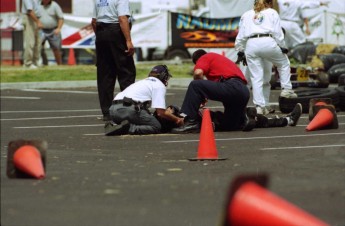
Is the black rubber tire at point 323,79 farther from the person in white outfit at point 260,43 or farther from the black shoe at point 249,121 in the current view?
the black shoe at point 249,121

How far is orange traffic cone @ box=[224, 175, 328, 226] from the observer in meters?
5.23

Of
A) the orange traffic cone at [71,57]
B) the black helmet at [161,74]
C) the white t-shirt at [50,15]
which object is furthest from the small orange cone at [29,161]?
the orange traffic cone at [71,57]

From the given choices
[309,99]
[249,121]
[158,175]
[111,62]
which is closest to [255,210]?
[158,175]

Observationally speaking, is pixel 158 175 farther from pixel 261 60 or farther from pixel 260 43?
pixel 261 60

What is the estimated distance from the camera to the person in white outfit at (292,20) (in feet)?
94.6

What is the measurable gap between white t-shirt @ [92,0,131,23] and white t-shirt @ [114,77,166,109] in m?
1.70

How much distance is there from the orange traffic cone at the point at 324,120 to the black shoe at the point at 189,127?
1312 mm

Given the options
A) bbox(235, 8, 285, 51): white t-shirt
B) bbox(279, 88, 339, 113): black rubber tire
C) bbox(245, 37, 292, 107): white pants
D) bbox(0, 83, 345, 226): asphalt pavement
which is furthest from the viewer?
bbox(279, 88, 339, 113): black rubber tire

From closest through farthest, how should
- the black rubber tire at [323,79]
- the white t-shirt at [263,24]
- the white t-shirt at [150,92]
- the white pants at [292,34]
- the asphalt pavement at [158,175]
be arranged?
the asphalt pavement at [158,175] < the white t-shirt at [150,92] < the white t-shirt at [263,24] < the black rubber tire at [323,79] < the white pants at [292,34]

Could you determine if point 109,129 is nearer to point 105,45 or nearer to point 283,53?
point 105,45

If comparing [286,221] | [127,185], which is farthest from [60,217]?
[286,221]

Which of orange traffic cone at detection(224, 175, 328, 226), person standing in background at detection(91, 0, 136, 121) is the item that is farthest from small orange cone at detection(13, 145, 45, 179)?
person standing in background at detection(91, 0, 136, 121)

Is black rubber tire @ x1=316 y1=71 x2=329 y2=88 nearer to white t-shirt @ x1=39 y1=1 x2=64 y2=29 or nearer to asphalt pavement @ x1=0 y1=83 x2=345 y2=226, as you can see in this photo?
asphalt pavement @ x1=0 y1=83 x2=345 y2=226

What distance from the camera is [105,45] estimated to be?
15.9 meters
